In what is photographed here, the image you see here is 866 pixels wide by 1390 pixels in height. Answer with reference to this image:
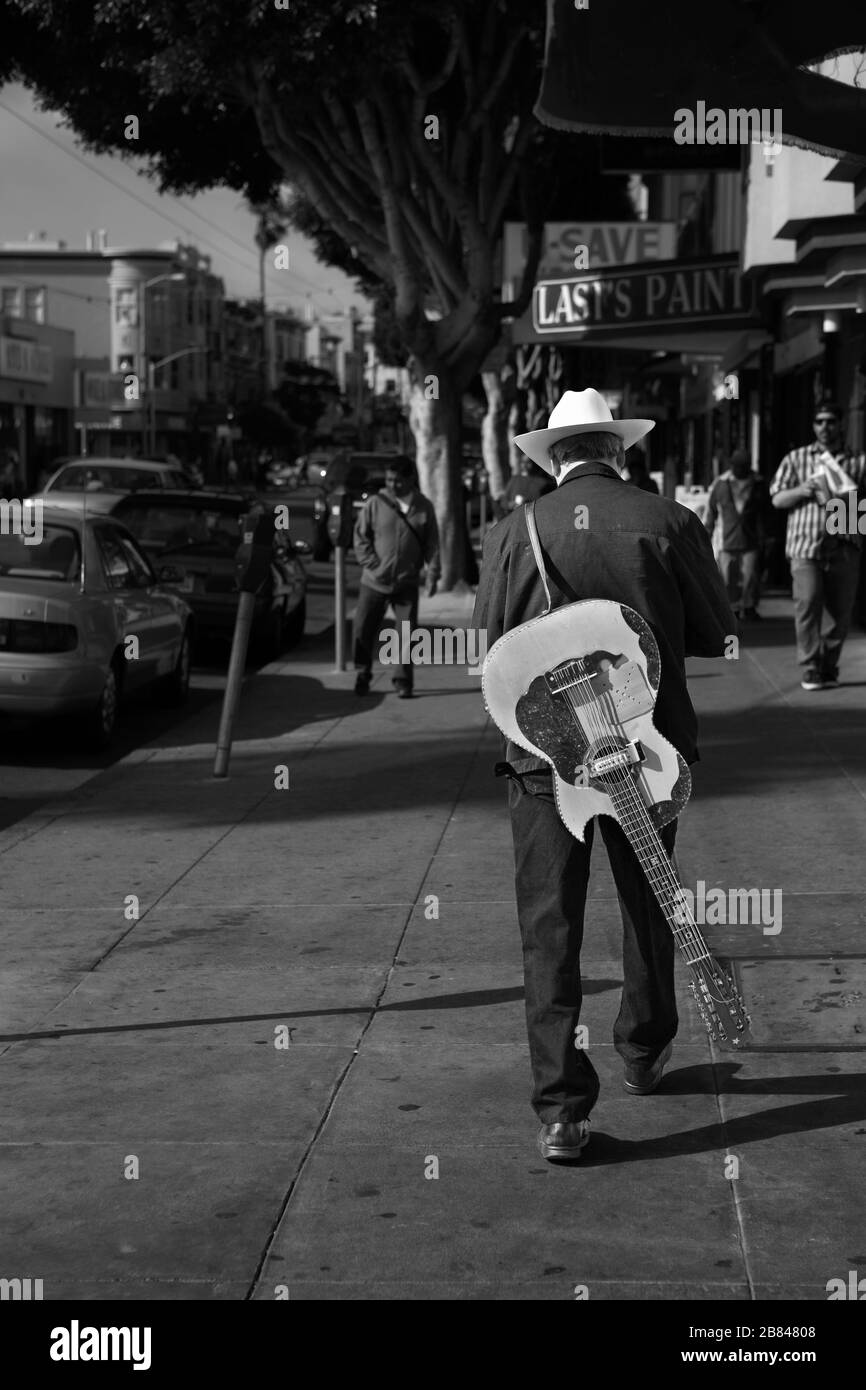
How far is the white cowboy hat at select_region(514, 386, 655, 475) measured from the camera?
4.91 meters

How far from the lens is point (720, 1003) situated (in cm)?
510

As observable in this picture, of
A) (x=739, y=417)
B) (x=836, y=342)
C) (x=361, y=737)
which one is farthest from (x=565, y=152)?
(x=361, y=737)

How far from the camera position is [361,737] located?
12.3m

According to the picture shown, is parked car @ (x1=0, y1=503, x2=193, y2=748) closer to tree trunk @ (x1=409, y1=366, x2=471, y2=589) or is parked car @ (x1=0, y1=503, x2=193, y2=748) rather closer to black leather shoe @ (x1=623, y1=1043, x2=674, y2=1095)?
black leather shoe @ (x1=623, y1=1043, x2=674, y2=1095)

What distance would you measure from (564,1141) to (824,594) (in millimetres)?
8697

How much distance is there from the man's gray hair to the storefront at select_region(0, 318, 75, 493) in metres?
59.0

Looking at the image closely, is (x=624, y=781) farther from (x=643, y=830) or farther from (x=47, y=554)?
(x=47, y=554)

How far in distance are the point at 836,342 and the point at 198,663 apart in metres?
6.80

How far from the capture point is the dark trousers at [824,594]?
12836 mm

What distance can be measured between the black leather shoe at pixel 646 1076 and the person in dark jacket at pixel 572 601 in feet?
0.83

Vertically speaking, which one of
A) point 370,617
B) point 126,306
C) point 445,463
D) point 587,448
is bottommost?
point 370,617

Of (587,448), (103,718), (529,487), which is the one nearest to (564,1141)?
(587,448)

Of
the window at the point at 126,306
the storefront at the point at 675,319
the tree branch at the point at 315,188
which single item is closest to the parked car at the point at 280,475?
the window at the point at 126,306

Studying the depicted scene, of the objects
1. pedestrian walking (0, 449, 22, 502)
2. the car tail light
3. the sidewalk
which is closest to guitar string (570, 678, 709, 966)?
the sidewalk
